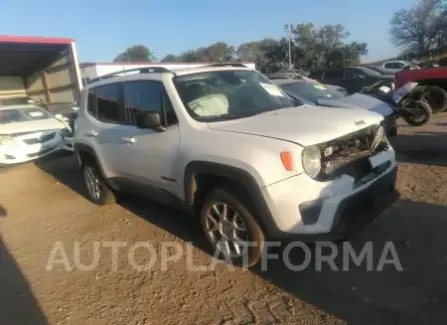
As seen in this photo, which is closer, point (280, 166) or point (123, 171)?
point (280, 166)

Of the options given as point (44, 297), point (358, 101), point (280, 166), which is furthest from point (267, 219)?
point (358, 101)

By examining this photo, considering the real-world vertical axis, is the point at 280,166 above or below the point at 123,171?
above

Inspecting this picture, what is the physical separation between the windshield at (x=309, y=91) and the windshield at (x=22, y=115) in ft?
20.0

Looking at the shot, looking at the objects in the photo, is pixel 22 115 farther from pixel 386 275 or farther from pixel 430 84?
pixel 430 84

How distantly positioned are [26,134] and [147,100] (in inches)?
228

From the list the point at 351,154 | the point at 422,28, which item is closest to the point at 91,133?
the point at 351,154

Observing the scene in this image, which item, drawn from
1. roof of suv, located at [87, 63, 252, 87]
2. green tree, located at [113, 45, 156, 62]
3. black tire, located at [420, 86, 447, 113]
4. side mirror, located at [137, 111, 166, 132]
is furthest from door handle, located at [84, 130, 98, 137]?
green tree, located at [113, 45, 156, 62]

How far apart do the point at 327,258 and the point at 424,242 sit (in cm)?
95

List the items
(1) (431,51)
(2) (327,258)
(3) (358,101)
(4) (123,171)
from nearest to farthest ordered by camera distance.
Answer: (2) (327,258), (4) (123,171), (3) (358,101), (1) (431,51)

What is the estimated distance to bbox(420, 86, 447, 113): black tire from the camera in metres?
9.98

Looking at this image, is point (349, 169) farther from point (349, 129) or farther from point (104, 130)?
point (104, 130)

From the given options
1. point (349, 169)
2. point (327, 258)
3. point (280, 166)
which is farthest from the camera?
point (327, 258)

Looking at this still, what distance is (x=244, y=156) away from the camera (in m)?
3.11

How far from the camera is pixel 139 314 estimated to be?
10.2 feet
